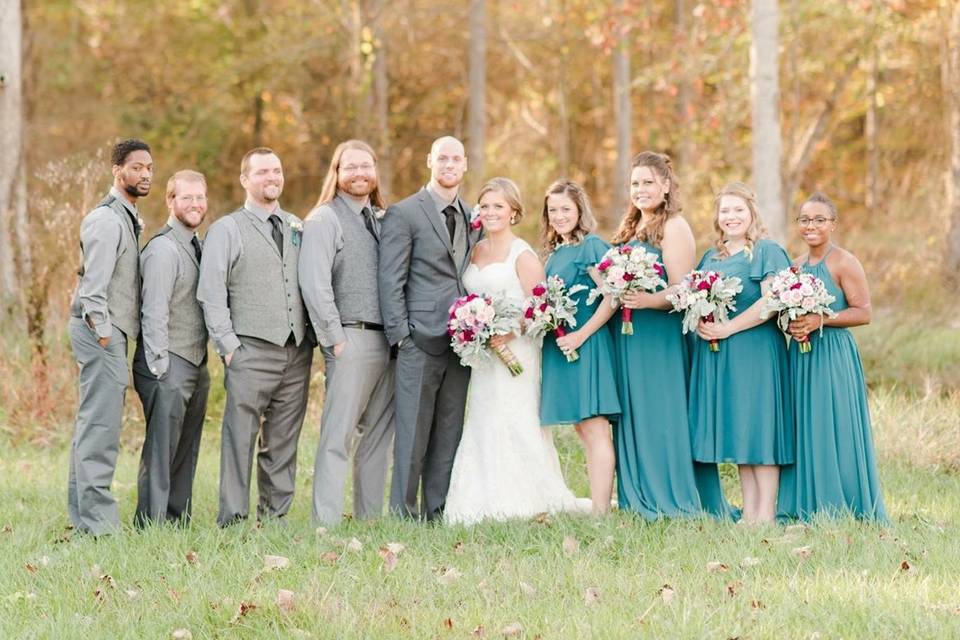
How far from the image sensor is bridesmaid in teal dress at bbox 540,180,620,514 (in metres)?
7.48

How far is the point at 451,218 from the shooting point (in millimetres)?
7750

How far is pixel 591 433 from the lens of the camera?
7.62 metres

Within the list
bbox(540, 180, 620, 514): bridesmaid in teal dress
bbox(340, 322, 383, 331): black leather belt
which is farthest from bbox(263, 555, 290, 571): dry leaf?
bbox(540, 180, 620, 514): bridesmaid in teal dress

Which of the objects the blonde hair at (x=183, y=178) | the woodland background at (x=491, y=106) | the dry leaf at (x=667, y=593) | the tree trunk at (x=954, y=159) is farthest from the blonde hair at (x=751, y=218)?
the tree trunk at (x=954, y=159)

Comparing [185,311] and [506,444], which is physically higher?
[185,311]

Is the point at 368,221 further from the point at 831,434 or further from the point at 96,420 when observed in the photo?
the point at 831,434

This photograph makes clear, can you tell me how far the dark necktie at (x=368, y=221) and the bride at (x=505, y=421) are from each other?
643mm

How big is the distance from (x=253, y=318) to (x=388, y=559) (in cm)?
194

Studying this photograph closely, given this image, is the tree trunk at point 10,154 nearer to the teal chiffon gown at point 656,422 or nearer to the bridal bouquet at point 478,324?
the bridal bouquet at point 478,324

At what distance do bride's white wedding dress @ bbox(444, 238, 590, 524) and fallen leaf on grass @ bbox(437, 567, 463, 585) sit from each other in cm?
143

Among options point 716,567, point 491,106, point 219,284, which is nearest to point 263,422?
point 219,284

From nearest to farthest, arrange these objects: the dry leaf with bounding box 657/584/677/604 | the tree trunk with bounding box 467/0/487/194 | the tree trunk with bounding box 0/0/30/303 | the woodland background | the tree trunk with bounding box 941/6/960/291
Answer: the dry leaf with bounding box 657/584/677/604, the tree trunk with bounding box 0/0/30/303, the woodland background, the tree trunk with bounding box 941/6/960/291, the tree trunk with bounding box 467/0/487/194

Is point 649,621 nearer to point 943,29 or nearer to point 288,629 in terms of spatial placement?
point 288,629

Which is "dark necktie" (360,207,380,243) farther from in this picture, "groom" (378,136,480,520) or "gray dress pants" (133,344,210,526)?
"gray dress pants" (133,344,210,526)
